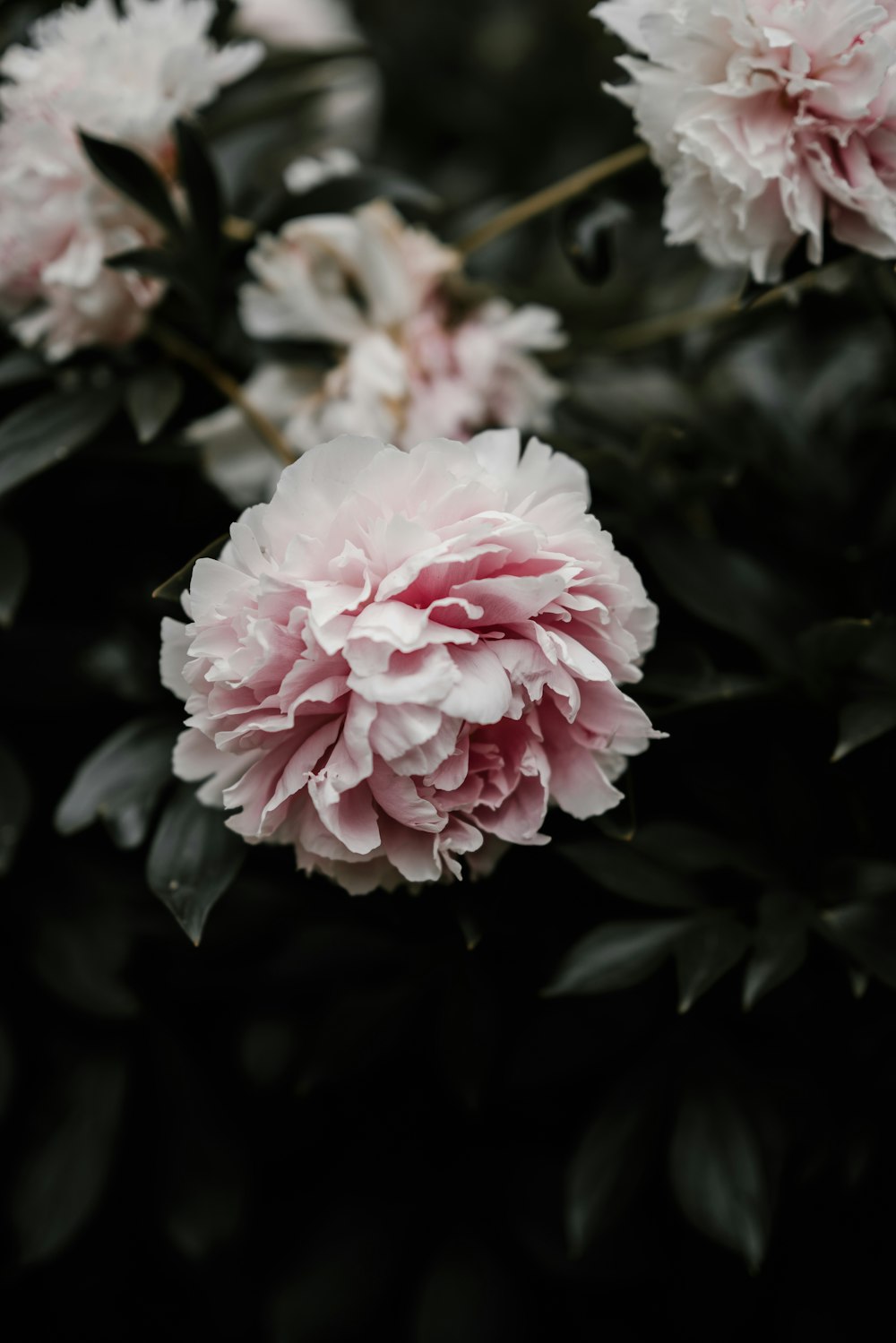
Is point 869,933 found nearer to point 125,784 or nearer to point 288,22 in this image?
point 125,784

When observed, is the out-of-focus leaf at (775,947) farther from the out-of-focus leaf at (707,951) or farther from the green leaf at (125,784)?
the green leaf at (125,784)

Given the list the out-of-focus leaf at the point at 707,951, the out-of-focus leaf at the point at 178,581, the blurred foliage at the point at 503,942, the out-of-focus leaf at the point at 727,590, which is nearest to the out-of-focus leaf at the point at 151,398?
the blurred foliage at the point at 503,942

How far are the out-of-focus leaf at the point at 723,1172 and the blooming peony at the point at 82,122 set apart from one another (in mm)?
550

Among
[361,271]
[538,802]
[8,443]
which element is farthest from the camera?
[361,271]

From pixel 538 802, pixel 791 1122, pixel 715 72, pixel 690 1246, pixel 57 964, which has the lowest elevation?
pixel 690 1246

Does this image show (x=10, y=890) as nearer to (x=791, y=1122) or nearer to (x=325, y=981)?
(x=325, y=981)

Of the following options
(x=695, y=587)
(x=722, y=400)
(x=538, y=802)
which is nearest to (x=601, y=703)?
(x=538, y=802)

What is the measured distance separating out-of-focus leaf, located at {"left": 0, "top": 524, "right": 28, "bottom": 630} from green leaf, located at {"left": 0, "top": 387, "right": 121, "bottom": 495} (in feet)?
0.15

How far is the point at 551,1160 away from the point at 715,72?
631mm

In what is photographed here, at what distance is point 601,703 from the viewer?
443 mm

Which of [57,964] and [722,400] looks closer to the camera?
[57,964]

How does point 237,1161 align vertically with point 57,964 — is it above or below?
below

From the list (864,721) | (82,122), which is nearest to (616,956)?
(864,721)

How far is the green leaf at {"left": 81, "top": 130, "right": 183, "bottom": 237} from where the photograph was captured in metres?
0.57
